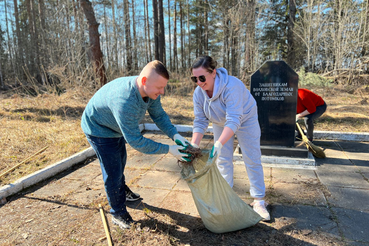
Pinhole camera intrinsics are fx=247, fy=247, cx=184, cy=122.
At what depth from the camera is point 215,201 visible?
2227mm

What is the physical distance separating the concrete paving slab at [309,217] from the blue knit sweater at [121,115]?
154cm

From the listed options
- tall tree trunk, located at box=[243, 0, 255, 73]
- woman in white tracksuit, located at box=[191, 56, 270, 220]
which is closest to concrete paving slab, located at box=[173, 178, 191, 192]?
woman in white tracksuit, located at box=[191, 56, 270, 220]

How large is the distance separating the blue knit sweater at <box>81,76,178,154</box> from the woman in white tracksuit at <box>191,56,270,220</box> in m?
0.52

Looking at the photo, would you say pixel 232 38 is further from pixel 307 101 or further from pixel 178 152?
pixel 178 152

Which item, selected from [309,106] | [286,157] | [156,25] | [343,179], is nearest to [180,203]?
[286,157]

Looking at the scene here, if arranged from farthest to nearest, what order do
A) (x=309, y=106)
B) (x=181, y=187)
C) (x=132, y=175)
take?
(x=309, y=106) → (x=132, y=175) → (x=181, y=187)

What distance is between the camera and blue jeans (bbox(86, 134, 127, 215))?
7.80 ft

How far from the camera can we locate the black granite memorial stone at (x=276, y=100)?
438 cm

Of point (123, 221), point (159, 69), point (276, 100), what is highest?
point (159, 69)

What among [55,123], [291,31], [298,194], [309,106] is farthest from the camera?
[291,31]

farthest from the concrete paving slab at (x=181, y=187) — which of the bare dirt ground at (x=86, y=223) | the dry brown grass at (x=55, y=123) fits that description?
the dry brown grass at (x=55, y=123)

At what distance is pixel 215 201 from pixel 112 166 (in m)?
1.05

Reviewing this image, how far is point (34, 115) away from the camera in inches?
287

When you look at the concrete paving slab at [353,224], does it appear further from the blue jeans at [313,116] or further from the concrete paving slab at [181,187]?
the blue jeans at [313,116]
